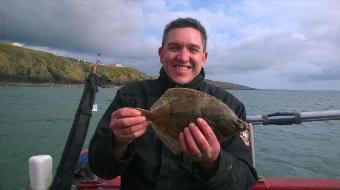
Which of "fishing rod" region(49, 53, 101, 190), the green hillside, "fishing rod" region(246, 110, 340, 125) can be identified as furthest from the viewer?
the green hillside

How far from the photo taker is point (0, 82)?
151125mm

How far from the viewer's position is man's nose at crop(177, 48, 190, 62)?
3.64m

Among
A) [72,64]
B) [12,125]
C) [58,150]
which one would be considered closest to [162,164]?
[58,150]

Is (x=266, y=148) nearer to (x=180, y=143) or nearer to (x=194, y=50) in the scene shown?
(x=194, y=50)

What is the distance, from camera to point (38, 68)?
159375 mm

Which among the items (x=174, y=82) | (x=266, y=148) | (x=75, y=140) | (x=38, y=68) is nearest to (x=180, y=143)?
(x=174, y=82)

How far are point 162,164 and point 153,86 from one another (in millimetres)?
911

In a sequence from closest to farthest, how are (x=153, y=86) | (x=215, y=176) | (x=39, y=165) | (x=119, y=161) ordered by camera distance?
(x=215, y=176)
(x=119, y=161)
(x=153, y=86)
(x=39, y=165)

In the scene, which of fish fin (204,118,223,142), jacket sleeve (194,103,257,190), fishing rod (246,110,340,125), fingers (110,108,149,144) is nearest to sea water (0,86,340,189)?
fishing rod (246,110,340,125)

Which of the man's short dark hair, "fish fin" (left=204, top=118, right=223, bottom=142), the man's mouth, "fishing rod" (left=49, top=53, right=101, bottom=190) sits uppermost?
the man's short dark hair

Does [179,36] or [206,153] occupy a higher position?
[179,36]

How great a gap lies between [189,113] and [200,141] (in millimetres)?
260

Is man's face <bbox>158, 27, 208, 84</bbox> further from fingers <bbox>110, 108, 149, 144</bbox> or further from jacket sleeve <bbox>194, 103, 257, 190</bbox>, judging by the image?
fingers <bbox>110, 108, 149, 144</bbox>

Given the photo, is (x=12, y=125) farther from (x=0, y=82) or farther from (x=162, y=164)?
(x=0, y=82)
